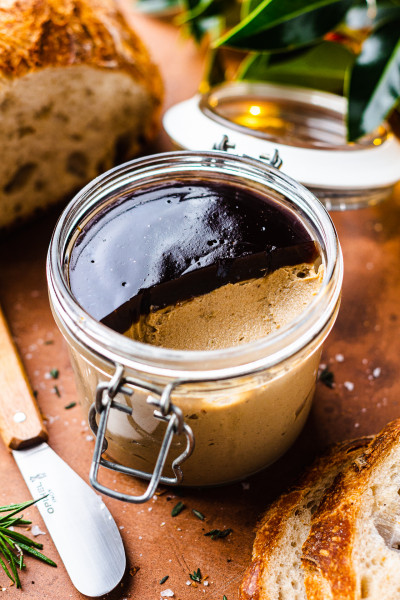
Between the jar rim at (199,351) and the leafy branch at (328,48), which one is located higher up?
the leafy branch at (328,48)

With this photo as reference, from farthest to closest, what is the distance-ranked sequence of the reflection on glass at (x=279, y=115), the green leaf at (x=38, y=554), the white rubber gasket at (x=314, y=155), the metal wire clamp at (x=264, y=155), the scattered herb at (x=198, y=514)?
1. the reflection on glass at (x=279, y=115)
2. the white rubber gasket at (x=314, y=155)
3. the metal wire clamp at (x=264, y=155)
4. the scattered herb at (x=198, y=514)
5. the green leaf at (x=38, y=554)

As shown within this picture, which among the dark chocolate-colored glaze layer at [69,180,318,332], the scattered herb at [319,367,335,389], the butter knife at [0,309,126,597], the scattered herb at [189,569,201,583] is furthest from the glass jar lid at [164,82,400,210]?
the scattered herb at [189,569,201,583]

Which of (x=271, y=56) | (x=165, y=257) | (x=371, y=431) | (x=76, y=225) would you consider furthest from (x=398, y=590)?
(x=271, y=56)

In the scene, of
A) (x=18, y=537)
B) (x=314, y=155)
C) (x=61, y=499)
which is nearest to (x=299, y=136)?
(x=314, y=155)

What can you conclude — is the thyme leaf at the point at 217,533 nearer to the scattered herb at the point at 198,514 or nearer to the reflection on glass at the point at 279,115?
the scattered herb at the point at 198,514

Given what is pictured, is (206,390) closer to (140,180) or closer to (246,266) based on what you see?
(246,266)

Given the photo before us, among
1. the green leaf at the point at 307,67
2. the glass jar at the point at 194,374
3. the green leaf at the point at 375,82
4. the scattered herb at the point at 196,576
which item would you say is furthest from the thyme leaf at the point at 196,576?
the green leaf at the point at 307,67

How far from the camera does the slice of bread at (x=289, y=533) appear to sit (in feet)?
4.83

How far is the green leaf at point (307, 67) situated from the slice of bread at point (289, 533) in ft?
4.99

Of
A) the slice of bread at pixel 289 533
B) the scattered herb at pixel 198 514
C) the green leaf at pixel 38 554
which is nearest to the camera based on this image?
the slice of bread at pixel 289 533

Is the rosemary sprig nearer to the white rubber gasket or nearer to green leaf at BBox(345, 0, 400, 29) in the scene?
the white rubber gasket

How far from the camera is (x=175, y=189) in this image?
1736mm

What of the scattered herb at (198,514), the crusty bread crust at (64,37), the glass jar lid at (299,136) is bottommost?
the scattered herb at (198,514)

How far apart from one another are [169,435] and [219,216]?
2.13 ft
